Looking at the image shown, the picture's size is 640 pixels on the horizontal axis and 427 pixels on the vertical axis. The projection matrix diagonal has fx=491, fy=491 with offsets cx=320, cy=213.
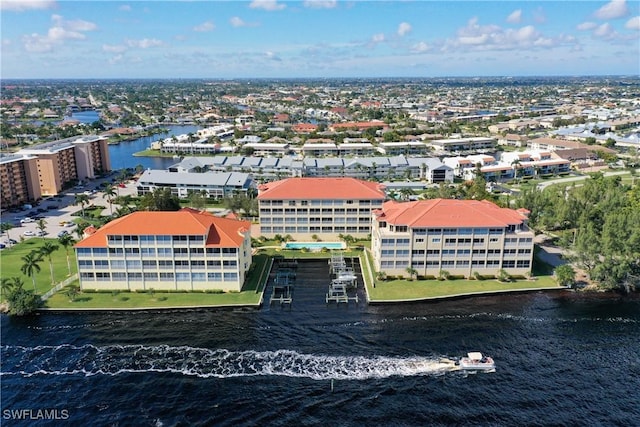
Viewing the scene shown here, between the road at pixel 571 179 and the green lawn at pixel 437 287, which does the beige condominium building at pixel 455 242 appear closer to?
the green lawn at pixel 437 287

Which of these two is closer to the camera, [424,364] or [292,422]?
[292,422]

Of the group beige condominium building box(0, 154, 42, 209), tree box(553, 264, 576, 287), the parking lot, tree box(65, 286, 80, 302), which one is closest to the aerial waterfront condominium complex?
tree box(65, 286, 80, 302)

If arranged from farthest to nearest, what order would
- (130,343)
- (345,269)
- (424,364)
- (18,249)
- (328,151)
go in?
→ (328,151) < (18,249) < (345,269) < (130,343) < (424,364)

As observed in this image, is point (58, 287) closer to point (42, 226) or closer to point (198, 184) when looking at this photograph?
point (42, 226)

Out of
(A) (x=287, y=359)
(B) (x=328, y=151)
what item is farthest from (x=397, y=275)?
(B) (x=328, y=151)

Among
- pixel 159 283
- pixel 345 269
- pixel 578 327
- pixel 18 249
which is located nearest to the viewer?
pixel 578 327

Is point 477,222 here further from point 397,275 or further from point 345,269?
point 345,269

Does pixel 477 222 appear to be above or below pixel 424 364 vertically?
above

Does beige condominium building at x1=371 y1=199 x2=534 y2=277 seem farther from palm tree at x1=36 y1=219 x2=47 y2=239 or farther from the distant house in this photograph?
palm tree at x1=36 y1=219 x2=47 y2=239
